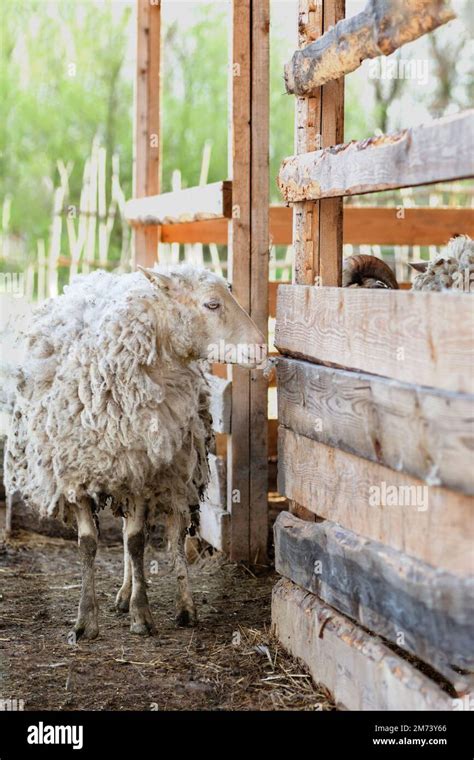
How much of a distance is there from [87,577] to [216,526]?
4.10ft

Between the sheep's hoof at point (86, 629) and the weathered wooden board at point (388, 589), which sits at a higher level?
the weathered wooden board at point (388, 589)

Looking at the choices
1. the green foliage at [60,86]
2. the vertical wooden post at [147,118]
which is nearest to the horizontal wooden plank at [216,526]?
the vertical wooden post at [147,118]

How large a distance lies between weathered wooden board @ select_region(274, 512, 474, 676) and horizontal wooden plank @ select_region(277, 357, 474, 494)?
1.01ft

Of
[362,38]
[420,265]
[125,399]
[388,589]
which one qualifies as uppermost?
[362,38]

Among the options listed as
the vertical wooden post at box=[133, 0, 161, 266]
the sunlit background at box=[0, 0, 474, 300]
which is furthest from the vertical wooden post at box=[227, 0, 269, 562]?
the sunlit background at box=[0, 0, 474, 300]

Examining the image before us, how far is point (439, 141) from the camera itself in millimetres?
3016

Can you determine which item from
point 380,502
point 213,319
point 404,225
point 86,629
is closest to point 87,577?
point 86,629

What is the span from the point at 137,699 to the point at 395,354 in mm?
1743

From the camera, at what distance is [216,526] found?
19.3 feet

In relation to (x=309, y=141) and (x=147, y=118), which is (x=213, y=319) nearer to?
(x=309, y=141)

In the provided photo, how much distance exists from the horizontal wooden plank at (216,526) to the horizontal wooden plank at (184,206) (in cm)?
171

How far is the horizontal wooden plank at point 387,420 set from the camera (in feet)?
9.30

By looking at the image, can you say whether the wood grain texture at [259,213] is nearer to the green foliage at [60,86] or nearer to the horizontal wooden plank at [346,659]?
the horizontal wooden plank at [346,659]
